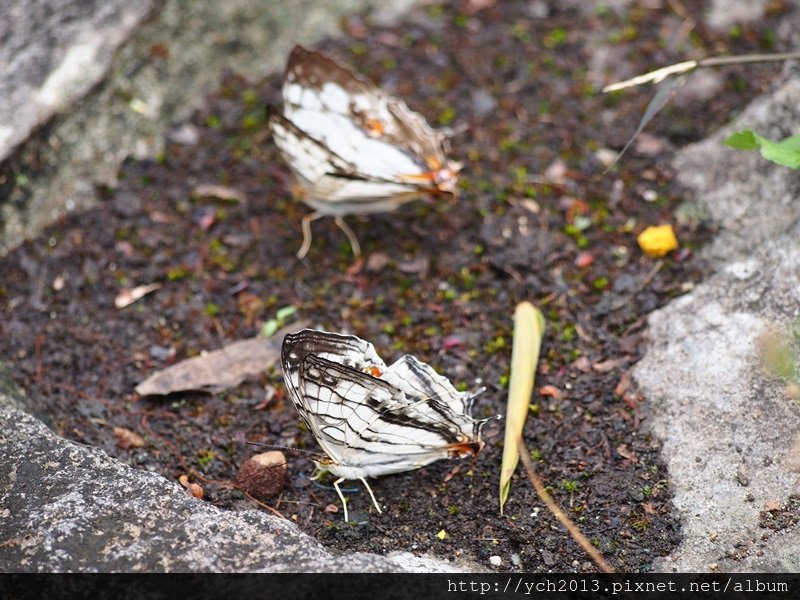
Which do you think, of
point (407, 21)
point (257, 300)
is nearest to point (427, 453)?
point (257, 300)

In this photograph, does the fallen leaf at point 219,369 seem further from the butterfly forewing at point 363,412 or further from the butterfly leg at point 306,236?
the butterfly forewing at point 363,412

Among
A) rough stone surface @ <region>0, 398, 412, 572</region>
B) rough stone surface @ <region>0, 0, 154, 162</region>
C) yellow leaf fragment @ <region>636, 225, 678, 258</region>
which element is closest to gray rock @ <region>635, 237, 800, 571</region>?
yellow leaf fragment @ <region>636, 225, 678, 258</region>

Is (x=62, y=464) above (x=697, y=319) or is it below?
above

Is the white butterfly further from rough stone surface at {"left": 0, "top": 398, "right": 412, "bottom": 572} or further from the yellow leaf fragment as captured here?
the yellow leaf fragment

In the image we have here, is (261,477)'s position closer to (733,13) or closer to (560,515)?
(560,515)

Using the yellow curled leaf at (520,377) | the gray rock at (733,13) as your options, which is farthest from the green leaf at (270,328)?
the gray rock at (733,13)

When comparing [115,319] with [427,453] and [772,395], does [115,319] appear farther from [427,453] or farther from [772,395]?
[772,395]

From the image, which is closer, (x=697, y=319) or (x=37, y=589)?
(x=37, y=589)

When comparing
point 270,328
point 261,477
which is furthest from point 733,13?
point 261,477
